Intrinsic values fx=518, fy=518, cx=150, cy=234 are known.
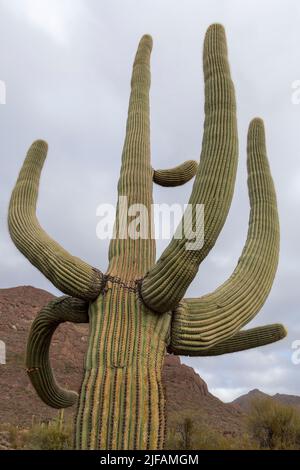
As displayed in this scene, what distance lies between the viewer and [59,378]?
36.0 metres

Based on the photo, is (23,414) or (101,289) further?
(23,414)

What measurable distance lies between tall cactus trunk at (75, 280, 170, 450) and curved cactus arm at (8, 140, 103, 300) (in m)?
0.30

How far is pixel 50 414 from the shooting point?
2880 cm

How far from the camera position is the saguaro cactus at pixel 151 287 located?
452 cm

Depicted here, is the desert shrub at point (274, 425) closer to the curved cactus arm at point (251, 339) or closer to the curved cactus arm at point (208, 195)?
the curved cactus arm at point (251, 339)

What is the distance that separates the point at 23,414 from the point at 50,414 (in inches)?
57.8

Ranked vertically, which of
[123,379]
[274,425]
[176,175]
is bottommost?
[123,379]

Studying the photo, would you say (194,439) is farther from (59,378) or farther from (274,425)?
(59,378)

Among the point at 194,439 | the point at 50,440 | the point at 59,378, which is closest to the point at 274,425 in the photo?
the point at 194,439

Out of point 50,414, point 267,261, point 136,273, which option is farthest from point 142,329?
point 50,414

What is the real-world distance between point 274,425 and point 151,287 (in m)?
16.2

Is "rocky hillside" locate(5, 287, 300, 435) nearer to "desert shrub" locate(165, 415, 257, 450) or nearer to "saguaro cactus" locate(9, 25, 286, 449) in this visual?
"desert shrub" locate(165, 415, 257, 450)
